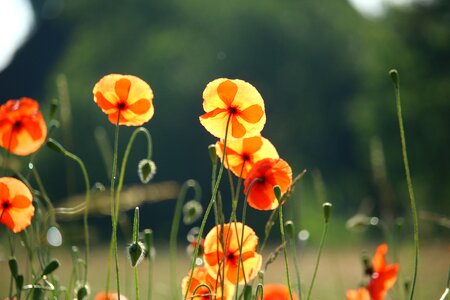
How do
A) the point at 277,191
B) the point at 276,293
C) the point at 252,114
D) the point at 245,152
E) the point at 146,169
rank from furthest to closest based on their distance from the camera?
the point at 276,293 < the point at 146,169 < the point at 245,152 < the point at 252,114 < the point at 277,191

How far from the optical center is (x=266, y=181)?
5.28 feet

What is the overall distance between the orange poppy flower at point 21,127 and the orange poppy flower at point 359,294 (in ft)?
2.62

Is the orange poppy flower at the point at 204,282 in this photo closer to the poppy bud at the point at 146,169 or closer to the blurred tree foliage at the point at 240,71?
the poppy bud at the point at 146,169

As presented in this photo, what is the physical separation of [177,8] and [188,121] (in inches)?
164

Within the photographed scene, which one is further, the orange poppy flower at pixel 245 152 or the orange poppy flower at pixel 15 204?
the orange poppy flower at pixel 245 152

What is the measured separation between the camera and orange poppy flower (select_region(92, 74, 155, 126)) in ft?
5.43

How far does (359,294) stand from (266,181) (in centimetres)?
49

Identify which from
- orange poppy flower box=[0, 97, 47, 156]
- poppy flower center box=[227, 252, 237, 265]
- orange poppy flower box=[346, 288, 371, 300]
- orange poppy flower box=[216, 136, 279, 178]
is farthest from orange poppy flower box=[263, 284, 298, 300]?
orange poppy flower box=[0, 97, 47, 156]

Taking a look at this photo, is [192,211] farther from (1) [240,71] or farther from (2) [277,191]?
(1) [240,71]

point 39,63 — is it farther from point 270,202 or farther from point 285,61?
point 270,202

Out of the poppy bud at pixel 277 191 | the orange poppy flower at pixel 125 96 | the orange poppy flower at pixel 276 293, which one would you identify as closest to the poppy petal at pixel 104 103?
the orange poppy flower at pixel 125 96

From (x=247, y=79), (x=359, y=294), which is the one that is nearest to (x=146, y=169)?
(x=359, y=294)

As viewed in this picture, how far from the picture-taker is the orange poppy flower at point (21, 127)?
1.83m

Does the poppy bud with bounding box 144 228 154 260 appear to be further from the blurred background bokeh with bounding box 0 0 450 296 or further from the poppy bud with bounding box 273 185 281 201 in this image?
the blurred background bokeh with bounding box 0 0 450 296
